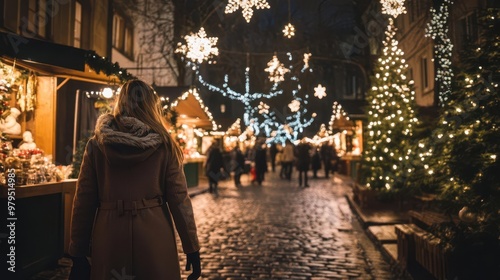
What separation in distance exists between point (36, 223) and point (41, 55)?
2.31 meters

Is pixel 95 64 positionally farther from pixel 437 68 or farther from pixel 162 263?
pixel 437 68

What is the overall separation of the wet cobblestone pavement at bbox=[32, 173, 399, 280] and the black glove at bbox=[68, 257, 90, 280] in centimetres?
320

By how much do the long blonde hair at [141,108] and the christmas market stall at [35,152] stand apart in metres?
2.94

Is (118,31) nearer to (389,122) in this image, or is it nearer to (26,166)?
(389,122)

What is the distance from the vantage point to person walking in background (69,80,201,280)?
9.93 ft

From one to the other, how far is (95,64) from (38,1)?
5.54 m

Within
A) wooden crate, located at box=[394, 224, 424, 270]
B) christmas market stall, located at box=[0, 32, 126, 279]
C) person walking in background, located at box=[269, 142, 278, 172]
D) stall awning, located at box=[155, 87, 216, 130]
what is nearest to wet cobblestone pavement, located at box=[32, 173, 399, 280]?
wooden crate, located at box=[394, 224, 424, 270]

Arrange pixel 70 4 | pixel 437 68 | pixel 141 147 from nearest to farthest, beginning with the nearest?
pixel 141 147 < pixel 70 4 < pixel 437 68

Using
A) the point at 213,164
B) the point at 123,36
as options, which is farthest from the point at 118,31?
the point at 213,164

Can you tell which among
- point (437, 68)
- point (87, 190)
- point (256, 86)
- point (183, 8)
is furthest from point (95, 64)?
point (256, 86)

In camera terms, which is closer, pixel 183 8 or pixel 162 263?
pixel 162 263

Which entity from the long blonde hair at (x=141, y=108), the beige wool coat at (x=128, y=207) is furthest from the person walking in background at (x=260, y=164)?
the beige wool coat at (x=128, y=207)

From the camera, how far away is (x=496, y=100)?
5.04 meters

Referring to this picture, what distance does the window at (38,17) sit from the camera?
11.1 metres
